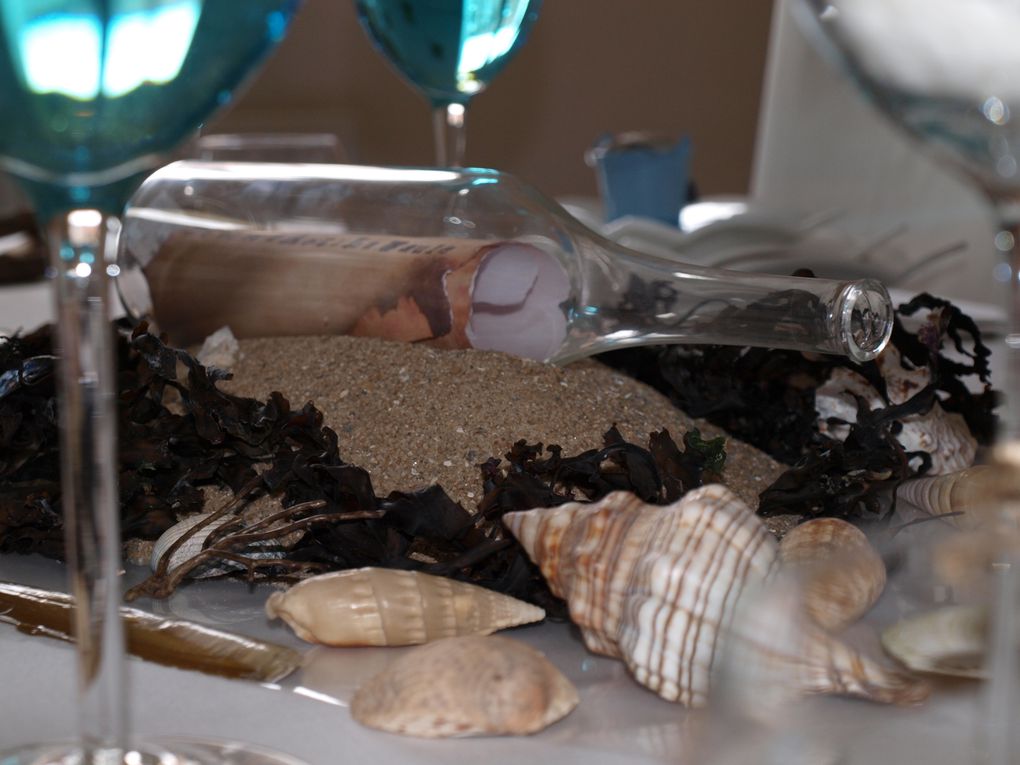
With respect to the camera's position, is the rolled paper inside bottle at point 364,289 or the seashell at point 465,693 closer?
the seashell at point 465,693

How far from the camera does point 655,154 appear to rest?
1.23m

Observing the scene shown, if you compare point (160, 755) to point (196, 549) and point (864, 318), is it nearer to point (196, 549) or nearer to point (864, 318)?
point (196, 549)

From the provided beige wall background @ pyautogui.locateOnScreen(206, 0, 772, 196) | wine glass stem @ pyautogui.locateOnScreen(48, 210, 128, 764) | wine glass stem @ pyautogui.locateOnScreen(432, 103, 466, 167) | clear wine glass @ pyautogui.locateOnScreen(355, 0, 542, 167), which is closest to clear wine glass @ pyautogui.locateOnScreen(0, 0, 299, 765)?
wine glass stem @ pyautogui.locateOnScreen(48, 210, 128, 764)

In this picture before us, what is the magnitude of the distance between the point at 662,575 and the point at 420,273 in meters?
0.31

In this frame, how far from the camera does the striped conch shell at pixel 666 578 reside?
0.40m

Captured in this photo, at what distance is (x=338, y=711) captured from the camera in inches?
15.7

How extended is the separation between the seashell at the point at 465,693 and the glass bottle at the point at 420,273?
239 mm

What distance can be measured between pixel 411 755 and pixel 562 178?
3263 mm

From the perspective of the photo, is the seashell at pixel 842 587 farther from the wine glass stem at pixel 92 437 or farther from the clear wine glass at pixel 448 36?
the clear wine glass at pixel 448 36

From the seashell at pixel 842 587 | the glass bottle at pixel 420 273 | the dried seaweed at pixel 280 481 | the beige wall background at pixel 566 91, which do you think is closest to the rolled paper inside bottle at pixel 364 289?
the glass bottle at pixel 420 273

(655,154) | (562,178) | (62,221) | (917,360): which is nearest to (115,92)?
(62,221)

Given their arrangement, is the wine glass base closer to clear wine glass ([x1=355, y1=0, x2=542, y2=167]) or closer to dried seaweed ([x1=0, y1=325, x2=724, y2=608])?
dried seaweed ([x1=0, y1=325, x2=724, y2=608])

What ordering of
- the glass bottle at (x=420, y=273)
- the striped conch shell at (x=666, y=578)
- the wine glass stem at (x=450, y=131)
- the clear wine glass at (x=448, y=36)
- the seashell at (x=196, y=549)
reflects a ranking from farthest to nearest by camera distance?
the wine glass stem at (x=450, y=131) → the clear wine glass at (x=448, y=36) → the glass bottle at (x=420, y=273) → the seashell at (x=196, y=549) → the striped conch shell at (x=666, y=578)

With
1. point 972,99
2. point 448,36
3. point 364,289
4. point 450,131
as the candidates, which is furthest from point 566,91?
point 972,99
